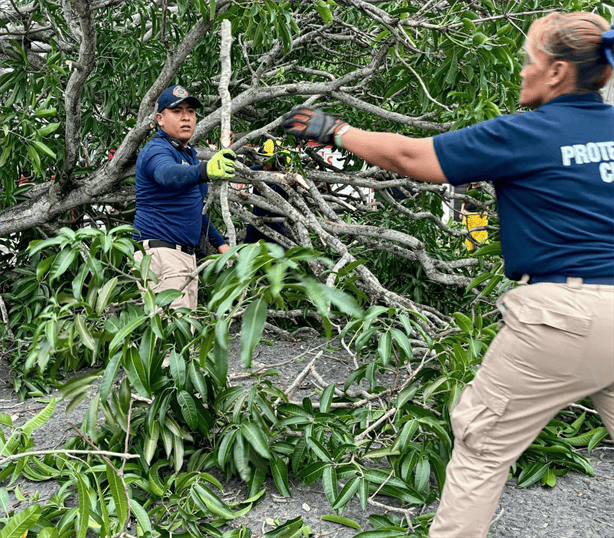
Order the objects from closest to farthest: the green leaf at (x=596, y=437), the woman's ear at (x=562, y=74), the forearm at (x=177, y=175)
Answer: the woman's ear at (x=562, y=74) → the green leaf at (x=596, y=437) → the forearm at (x=177, y=175)

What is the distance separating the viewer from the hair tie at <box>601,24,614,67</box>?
1887 millimetres

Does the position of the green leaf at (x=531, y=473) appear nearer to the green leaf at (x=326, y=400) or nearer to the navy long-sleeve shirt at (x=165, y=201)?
the green leaf at (x=326, y=400)

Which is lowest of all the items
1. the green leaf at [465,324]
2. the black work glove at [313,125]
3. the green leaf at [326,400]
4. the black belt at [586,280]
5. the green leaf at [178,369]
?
the green leaf at [326,400]

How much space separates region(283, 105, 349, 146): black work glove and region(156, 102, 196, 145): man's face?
184 centimetres

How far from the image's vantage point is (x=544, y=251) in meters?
Answer: 1.95

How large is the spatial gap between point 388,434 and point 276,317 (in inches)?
91.3

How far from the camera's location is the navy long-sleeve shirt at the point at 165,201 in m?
3.85

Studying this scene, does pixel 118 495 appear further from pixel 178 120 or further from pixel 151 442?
pixel 178 120

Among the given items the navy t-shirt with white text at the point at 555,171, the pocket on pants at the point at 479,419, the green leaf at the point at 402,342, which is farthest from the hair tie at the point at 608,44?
the green leaf at the point at 402,342

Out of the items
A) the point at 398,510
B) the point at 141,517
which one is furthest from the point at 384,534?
the point at 141,517

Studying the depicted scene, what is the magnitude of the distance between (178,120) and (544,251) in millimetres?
2692

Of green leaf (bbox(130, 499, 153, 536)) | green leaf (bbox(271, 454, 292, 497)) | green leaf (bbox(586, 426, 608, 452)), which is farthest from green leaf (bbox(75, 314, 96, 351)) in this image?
green leaf (bbox(586, 426, 608, 452))

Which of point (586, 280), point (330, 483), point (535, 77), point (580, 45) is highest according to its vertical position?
point (580, 45)

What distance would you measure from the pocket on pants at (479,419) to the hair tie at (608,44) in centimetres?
106
